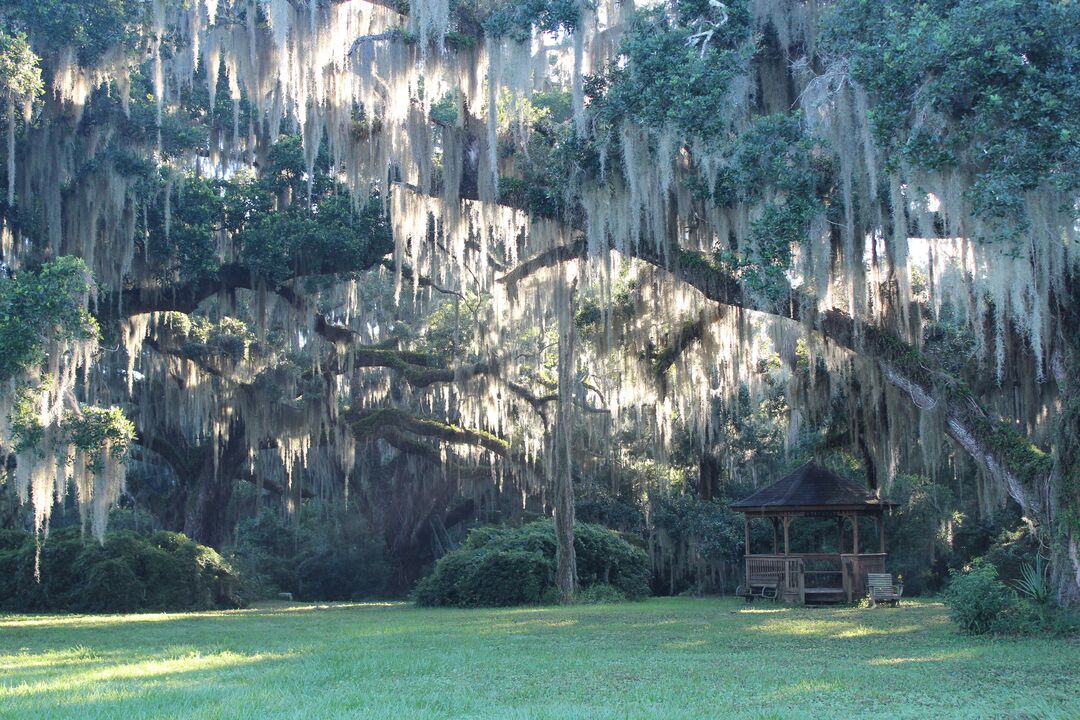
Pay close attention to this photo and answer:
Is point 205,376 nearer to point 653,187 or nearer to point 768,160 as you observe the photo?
point 653,187

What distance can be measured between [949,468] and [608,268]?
13.0 meters

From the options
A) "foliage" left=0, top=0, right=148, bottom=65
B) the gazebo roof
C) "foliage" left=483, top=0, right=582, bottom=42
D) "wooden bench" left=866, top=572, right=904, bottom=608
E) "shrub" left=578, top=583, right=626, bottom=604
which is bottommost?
"shrub" left=578, top=583, right=626, bottom=604

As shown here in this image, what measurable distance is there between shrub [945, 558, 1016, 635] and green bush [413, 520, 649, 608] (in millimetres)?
9948

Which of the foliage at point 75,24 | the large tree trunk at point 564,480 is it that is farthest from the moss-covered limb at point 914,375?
the foliage at point 75,24

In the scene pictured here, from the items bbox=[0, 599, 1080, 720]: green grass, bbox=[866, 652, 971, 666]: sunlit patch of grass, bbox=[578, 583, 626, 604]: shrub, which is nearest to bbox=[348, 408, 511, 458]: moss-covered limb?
bbox=[578, 583, 626, 604]: shrub

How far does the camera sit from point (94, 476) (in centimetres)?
1343

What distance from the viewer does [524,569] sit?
20625 millimetres

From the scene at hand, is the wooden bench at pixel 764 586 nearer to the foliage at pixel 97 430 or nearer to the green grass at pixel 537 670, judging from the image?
the green grass at pixel 537 670

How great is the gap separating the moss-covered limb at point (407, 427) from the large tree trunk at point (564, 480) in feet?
14.7

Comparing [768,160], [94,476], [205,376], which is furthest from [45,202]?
[768,160]

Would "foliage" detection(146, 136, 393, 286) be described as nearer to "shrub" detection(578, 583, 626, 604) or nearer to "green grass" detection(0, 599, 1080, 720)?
"green grass" detection(0, 599, 1080, 720)

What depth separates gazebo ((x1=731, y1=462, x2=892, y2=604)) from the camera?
19.6m

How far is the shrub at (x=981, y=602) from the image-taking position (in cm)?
1202

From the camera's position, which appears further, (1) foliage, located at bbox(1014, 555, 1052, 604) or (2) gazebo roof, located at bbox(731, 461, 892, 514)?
(2) gazebo roof, located at bbox(731, 461, 892, 514)
